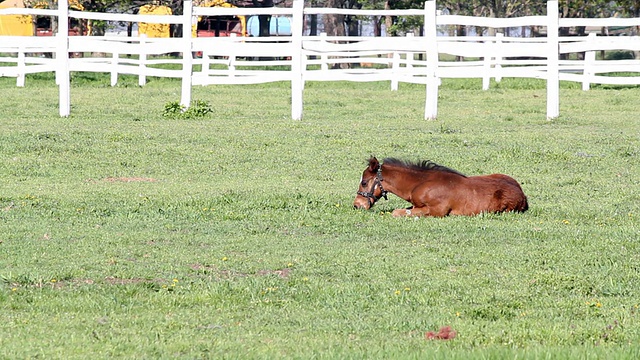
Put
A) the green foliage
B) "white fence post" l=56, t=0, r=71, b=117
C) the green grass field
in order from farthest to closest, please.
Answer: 1. the green foliage
2. "white fence post" l=56, t=0, r=71, b=117
3. the green grass field

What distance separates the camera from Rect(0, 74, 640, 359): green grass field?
6.11 meters

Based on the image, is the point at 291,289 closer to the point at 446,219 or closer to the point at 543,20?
the point at 446,219

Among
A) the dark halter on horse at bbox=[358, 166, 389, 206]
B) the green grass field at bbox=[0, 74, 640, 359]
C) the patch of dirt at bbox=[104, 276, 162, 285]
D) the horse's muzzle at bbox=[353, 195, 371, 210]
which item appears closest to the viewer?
the green grass field at bbox=[0, 74, 640, 359]

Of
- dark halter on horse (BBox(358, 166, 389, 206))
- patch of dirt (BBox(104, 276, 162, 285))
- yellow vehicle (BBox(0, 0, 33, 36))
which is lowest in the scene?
patch of dirt (BBox(104, 276, 162, 285))

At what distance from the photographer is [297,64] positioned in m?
18.8

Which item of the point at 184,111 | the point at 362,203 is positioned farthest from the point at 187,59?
the point at 362,203

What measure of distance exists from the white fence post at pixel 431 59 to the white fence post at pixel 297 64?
2.22 m

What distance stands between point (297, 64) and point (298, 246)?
33.7ft

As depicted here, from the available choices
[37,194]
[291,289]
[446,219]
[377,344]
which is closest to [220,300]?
[291,289]

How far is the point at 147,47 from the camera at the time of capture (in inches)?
960

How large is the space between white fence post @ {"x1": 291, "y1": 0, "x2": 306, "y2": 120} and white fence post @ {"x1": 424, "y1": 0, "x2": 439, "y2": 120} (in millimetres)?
2224

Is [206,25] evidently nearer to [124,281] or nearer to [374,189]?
[374,189]

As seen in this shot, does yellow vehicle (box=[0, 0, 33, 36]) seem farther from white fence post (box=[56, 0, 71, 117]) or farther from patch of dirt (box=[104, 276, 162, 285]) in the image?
patch of dirt (box=[104, 276, 162, 285])

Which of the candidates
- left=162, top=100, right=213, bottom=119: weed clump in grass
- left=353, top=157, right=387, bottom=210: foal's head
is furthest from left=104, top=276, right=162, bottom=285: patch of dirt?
left=162, top=100, right=213, bottom=119: weed clump in grass
